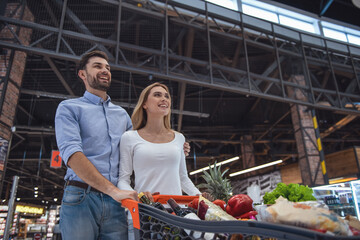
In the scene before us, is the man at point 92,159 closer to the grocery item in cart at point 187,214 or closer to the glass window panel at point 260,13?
the grocery item in cart at point 187,214

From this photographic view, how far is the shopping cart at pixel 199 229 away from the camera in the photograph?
0.61 meters

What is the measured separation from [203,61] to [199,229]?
785 centimetres

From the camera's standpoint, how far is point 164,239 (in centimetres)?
99

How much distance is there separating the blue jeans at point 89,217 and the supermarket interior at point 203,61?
3.92 metres

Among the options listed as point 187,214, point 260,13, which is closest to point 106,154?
point 187,214

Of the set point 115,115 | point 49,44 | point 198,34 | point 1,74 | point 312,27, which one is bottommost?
point 115,115

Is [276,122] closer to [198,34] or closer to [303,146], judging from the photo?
[303,146]

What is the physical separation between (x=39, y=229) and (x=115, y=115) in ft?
74.9

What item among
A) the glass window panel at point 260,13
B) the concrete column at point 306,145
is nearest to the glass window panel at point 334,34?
the concrete column at point 306,145

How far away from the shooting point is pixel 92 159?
1.45 m

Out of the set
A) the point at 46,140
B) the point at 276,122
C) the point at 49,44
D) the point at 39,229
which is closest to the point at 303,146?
the point at 276,122

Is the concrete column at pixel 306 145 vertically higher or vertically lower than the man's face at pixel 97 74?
higher

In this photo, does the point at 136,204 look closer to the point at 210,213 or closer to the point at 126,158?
the point at 210,213

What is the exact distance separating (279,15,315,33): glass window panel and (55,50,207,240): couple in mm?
9040
